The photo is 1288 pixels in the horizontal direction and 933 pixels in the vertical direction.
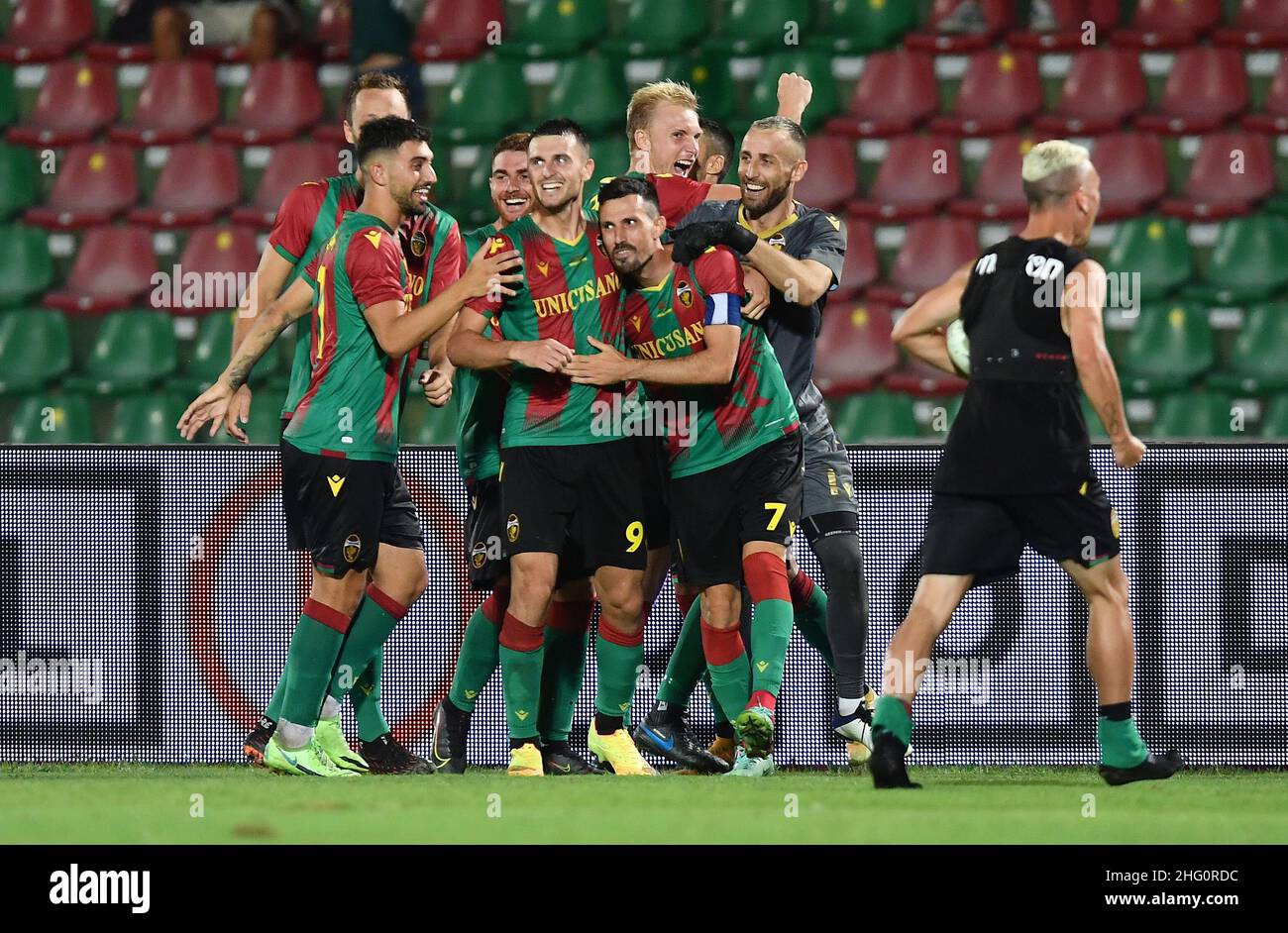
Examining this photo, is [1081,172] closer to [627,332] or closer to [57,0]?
[627,332]

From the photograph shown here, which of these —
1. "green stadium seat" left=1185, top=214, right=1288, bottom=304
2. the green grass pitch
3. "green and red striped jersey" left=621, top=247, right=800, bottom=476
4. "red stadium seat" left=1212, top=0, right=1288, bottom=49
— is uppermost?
"red stadium seat" left=1212, top=0, right=1288, bottom=49

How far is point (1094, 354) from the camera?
4996 millimetres

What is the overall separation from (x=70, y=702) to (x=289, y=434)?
4.62ft

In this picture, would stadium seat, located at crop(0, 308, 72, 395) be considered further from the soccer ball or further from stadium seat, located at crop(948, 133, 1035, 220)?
the soccer ball

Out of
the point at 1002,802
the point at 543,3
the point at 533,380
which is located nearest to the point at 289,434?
the point at 533,380

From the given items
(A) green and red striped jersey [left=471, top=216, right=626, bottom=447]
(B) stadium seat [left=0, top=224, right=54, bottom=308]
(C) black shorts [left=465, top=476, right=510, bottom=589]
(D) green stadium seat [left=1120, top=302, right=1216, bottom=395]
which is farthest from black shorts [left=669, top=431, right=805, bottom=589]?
(B) stadium seat [left=0, top=224, right=54, bottom=308]

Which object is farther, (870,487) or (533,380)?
(870,487)

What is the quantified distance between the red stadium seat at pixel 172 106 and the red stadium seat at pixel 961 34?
12.3 ft

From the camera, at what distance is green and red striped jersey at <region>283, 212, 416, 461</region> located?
5715 mm

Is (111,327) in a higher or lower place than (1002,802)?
higher

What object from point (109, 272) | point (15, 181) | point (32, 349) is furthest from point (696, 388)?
point (15, 181)

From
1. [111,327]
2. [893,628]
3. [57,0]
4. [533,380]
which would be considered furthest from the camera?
[57,0]

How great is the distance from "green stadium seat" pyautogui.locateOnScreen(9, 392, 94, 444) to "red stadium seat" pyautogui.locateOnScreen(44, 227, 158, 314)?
0.55 meters

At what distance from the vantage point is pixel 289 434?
5.79 m
